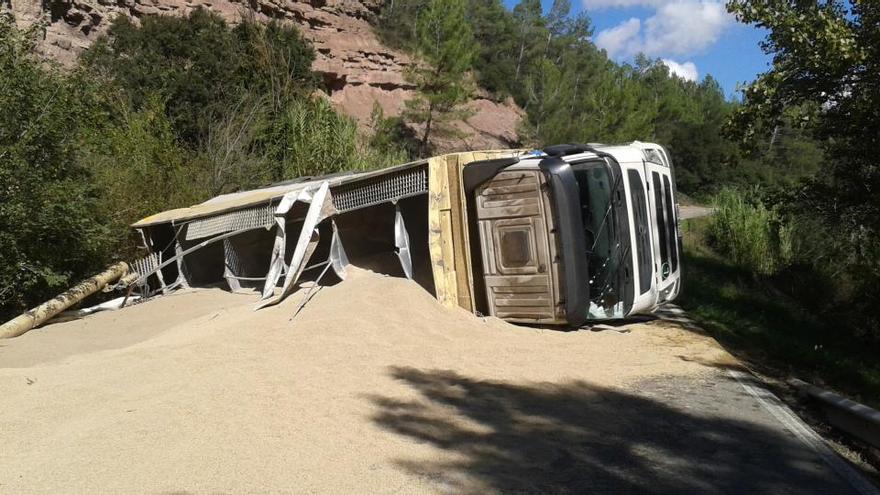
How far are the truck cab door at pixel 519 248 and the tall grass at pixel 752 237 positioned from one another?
429 inches

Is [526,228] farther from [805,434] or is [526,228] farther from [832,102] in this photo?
[832,102]

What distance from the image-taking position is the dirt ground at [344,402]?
419 centimetres

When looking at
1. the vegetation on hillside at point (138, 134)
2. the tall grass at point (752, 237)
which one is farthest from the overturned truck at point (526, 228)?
the tall grass at point (752, 237)

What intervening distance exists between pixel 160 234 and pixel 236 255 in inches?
94.8

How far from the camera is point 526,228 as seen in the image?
8.60 meters

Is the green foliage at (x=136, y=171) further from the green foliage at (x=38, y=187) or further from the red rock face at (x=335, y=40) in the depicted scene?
the red rock face at (x=335, y=40)

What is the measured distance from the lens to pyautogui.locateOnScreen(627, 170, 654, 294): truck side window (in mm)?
9000

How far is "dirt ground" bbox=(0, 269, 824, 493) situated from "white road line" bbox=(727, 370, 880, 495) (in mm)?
472

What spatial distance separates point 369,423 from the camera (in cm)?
512

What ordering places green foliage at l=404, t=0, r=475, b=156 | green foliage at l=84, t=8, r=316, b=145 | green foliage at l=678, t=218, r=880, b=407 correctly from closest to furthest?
green foliage at l=678, t=218, r=880, b=407, green foliage at l=84, t=8, r=316, b=145, green foliage at l=404, t=0, r=475, b=156

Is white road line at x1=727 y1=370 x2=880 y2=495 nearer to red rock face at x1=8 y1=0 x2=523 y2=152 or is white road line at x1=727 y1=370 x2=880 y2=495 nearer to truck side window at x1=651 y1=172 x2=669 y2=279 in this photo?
truck side window at x1=651 y1=172 x2=669 y2=279

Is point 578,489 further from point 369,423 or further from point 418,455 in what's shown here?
point 369,423

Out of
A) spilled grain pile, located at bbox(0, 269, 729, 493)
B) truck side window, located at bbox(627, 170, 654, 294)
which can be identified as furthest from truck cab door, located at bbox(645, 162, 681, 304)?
spilled grain pile, located at bbox(0, 269, 729, 493)

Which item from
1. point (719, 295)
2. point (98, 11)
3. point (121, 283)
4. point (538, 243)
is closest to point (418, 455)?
point (538, 243)
